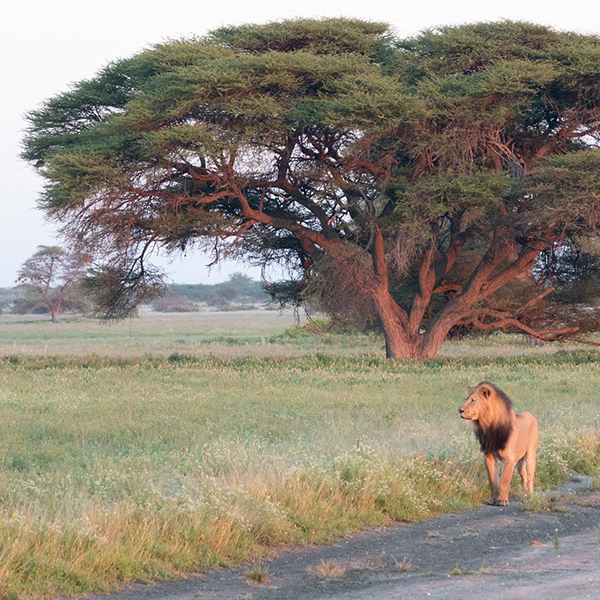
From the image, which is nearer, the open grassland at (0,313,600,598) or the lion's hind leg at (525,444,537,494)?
the open grassland at (0,313,600,598)

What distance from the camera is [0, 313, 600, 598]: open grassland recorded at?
7.02 metres

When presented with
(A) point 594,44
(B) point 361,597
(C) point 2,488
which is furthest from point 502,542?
(A) point 594,44

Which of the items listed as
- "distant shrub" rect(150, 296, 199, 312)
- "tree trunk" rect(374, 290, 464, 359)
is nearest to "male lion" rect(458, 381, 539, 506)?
"tree trunk" rect(374, 290, 464, 359)

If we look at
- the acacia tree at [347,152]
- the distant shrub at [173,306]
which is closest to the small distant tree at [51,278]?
the distant shrub at [173,306]

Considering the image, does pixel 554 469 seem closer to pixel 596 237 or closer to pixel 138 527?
pixel 138 527

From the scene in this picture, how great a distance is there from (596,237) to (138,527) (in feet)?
81.5

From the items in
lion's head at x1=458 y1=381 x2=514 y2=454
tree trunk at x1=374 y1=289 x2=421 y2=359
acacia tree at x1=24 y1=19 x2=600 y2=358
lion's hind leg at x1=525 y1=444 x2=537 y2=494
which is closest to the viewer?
lion's head at x1=458 y1=381 x2=514 y2=454

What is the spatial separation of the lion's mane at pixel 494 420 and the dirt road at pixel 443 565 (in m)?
0.71

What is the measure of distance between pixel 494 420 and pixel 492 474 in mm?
633

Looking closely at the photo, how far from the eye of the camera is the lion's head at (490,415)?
923cm

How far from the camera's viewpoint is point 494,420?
9258 mm

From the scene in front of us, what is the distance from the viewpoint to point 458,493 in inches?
379

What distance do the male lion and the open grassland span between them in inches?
14.7

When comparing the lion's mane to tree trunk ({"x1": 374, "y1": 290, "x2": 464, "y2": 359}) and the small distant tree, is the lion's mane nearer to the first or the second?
tree trunk ({"x1": 374, "y1": 290, "x2": 464, "y2": 359})
